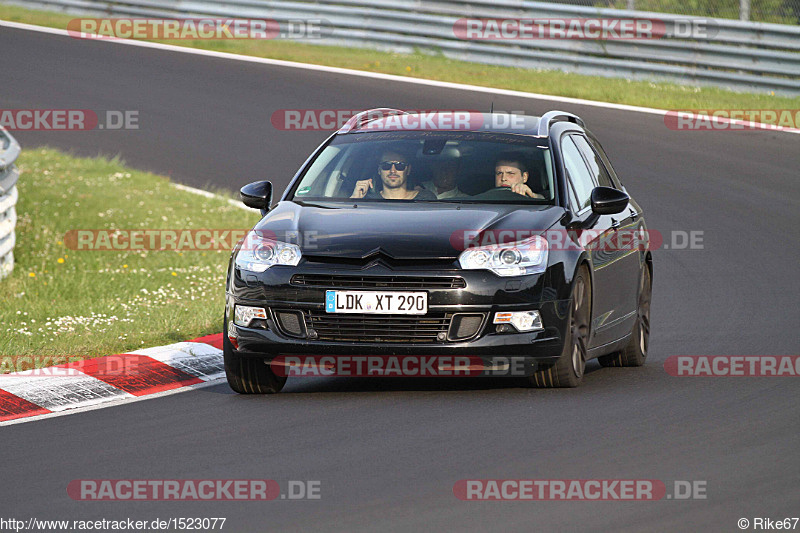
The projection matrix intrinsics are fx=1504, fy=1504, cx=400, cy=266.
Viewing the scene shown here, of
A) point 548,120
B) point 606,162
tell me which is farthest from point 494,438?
point 606,162

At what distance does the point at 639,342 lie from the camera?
10.6 m

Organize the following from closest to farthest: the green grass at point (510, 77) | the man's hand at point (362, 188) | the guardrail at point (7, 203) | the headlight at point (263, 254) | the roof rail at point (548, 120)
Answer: the headlight at point (263, 254) → the man's hand at point (362, 188) → the roof rail at point (548, 120) → the guardrail at point (7, 203) → the green grass at point (510, 77)

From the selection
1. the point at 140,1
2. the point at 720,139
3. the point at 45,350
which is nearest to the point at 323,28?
the point at 140,1

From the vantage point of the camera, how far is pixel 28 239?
1593 cm

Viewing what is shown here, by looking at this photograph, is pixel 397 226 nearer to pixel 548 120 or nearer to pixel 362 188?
pixel 362 188

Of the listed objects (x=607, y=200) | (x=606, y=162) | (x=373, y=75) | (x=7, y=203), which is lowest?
(x=373, y=75)

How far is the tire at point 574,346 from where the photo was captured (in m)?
8.72

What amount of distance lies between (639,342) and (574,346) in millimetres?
1872

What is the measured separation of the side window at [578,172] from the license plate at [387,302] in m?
1.65

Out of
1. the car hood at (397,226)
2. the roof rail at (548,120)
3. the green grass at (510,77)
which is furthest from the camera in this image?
the green grass at (510,77)

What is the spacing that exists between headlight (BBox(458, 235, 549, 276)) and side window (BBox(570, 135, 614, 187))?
1.98m

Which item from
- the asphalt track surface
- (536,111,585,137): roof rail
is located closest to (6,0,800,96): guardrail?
the asphalt track surface

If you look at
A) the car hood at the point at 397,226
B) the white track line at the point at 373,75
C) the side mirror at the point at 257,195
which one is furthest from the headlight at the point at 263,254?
the white track line at the point at 373,75

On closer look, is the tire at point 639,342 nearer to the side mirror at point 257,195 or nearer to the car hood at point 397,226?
the car hood at point 397,226
